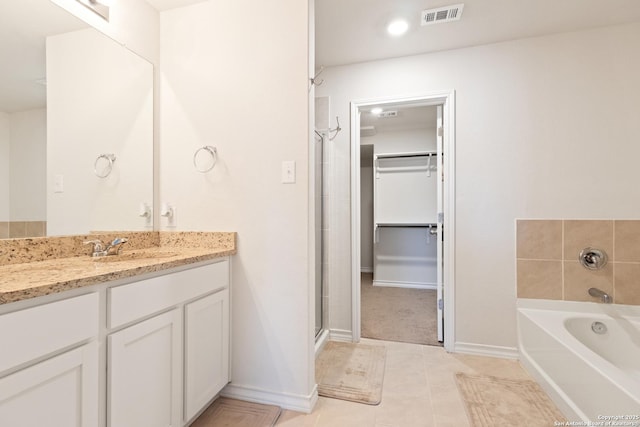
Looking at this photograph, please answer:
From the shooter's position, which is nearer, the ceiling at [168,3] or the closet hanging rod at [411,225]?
the ceiling at [168,3]

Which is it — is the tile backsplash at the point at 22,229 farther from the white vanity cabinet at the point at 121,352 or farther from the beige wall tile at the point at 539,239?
the beige wall tile at the point at 539,239

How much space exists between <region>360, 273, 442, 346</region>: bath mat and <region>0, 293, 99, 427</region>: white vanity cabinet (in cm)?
213

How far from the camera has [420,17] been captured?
1978 millimetres

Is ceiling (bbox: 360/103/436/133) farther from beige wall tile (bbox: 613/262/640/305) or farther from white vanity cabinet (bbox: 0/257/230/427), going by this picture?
white vanity cabinet (bbox: 0/257/230/427)

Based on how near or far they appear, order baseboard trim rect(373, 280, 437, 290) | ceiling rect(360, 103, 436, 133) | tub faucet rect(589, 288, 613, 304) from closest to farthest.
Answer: tub faucet rect(589, 288, 613, 304) → ceiling rect(360, 103, 436, 133) → baseboard trim rect(373, 280, 437, 290)

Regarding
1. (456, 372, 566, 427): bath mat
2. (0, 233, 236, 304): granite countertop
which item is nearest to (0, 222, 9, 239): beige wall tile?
(0, 233, 236, 304): granite countertop

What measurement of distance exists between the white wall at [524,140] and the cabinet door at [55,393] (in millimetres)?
2311

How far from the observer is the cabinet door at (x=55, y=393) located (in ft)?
2.48

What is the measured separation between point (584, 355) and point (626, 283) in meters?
0.97

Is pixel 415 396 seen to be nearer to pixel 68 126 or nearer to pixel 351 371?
pixel 351 371

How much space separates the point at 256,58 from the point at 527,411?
2.52 meters

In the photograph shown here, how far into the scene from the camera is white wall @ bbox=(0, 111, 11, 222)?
1.20m

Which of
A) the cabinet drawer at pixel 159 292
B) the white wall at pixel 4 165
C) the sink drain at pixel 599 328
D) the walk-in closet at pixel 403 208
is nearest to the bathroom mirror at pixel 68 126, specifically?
the white wall at pixel 4 165

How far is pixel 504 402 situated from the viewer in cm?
167
